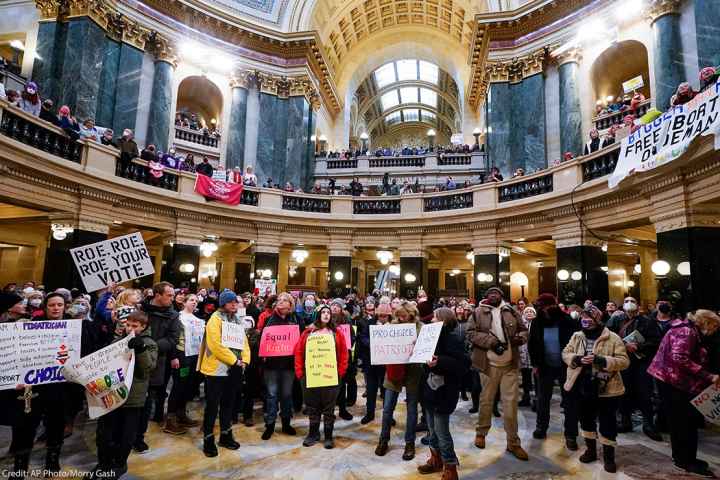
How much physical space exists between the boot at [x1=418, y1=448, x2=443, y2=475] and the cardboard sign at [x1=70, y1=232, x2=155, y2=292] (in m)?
4.71

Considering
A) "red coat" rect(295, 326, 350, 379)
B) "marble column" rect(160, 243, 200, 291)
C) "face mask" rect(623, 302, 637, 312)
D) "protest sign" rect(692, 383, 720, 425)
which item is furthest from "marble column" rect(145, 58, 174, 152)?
"protest sign" rect(692, 383, 720, 425)

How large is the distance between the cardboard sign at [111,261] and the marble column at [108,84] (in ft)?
46.4

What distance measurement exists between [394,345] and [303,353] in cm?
137

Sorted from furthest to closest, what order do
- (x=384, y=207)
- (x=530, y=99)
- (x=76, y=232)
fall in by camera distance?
(x=530, y=99)
(x=384, y=207)
(x=76, y=232)

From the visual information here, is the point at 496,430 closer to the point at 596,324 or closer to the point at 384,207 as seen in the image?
the point at 596,324

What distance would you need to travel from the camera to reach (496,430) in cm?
631

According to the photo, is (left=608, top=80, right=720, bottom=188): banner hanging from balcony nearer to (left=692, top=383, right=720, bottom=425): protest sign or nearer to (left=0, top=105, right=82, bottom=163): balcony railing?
(left=692, top=383, right=720, bottom=425): protest sign

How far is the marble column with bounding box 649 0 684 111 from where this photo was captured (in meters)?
15.0

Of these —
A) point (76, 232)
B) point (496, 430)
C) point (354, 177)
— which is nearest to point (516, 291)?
point (354, 177)

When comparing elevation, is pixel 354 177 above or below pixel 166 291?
above

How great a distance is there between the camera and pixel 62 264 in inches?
466

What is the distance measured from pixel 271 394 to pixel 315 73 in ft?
78.9

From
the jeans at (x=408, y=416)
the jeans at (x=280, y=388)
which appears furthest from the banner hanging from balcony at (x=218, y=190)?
the jeans at (x=408, y=416)

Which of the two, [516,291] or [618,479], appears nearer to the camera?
[618,479]
